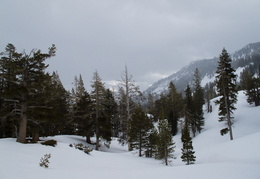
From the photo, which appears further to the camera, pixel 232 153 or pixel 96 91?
pixel 96 91

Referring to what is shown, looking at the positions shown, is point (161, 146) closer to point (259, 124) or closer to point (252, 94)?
point (259, 124)

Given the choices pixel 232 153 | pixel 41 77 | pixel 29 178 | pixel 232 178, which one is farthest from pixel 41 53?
pixel 232 153

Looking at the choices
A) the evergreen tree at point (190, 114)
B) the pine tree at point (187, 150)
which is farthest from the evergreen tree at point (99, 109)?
the evergreen tree at point (190, 114)

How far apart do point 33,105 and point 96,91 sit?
32.8 feet

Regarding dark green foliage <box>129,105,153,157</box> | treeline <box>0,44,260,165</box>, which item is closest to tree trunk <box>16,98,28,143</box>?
treeline <box>0,44,260,165</box>

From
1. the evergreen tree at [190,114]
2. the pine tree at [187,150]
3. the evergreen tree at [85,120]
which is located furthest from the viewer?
the evergreen tree at [190,114]

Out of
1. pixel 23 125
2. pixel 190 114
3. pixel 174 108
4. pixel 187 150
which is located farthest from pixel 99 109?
pixel 174 108

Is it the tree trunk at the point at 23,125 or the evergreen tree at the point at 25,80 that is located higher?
the evergreen tree at the point at 25,80

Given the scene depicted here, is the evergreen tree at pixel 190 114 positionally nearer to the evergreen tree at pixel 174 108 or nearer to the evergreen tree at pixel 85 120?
the evergreen tree at pixel 174 108

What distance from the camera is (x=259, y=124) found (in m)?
30.5

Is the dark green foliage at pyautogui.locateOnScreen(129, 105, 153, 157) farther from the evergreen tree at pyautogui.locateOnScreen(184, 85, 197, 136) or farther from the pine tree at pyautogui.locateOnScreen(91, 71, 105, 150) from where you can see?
the evergreen tree at pyautogui.locateOnScreen(184, 85, 197, 136)

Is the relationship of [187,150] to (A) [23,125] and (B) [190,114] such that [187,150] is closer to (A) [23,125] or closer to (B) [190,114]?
(A) [23,125]

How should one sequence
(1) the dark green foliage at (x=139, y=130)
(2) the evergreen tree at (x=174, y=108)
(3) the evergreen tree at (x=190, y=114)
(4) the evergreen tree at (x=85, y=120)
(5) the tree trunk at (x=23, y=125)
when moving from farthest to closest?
(2) the evergreen tree at (x=174, y=108) → (3) the evergreen tree at (x=190, y=114) → (4) the evergreen tree at (x=85, y=120) → (1) the dark green foliage at (x=139, y=130) → (5) the tree trunk at (x=23, y=125)

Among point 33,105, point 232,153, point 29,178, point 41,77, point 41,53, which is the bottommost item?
point 232,153
